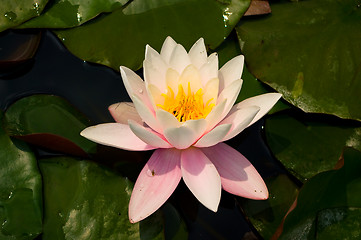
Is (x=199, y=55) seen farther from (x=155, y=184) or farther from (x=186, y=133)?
(x=155, y=184)

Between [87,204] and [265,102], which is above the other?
[265,102]

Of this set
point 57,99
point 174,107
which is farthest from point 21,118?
point 174,107

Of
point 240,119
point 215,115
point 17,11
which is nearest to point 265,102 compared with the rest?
point 240,119

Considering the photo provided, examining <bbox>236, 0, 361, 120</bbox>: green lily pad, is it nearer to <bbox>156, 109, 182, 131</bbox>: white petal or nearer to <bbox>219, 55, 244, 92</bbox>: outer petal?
<bbox>219, 55, 244, 92</bbox>: outer petal

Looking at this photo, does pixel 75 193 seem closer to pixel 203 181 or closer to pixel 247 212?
pixel 203 181

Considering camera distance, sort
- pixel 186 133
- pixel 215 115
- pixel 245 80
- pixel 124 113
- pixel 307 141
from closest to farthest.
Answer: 1. pixel 186 133
2. pixel 215 115
3. pixel 124 113
4. pixel 307 141
5. pixel 245 80

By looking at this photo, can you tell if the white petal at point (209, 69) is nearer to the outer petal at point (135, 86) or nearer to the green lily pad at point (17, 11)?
the outer petal at point (135, 86)
